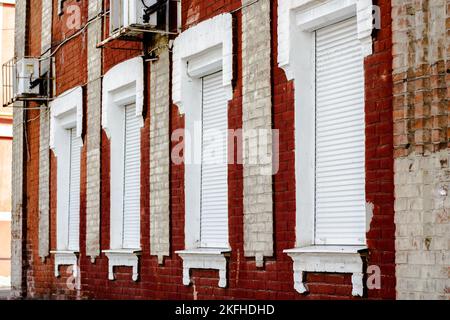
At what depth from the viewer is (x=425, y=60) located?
27.3ft

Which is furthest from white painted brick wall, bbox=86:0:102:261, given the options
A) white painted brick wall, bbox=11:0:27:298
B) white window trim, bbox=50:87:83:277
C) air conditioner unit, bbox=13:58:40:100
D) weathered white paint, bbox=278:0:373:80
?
weathered white paint, bbox=278:0:373:80

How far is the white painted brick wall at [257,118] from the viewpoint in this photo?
1058 cm

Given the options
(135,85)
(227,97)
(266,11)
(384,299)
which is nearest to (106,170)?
(135,85)

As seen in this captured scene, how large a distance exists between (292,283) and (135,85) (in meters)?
4.89

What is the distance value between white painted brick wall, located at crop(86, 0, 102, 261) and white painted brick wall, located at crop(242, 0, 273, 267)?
184 inches

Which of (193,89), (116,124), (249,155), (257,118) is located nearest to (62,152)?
(116,124)

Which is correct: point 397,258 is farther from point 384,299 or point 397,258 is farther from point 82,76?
point 82,76

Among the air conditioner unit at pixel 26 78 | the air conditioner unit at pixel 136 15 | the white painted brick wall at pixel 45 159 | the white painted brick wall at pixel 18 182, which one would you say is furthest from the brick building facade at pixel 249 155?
the white painted brick wall at pixel 18 182

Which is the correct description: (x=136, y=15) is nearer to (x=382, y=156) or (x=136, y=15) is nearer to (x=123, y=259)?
(x=123, y=259)

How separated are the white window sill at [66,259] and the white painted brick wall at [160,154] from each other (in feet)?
10.6

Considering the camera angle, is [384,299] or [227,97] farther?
[227,97]

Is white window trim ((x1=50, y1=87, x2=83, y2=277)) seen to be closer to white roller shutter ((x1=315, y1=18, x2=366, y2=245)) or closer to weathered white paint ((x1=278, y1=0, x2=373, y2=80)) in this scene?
weathered white paint ((x1=278, y1=0, x2=373, y2=80))

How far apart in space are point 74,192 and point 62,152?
0.85 m

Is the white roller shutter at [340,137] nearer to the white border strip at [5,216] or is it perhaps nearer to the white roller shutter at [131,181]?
the white roller shutter at [131,181]
